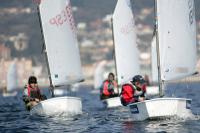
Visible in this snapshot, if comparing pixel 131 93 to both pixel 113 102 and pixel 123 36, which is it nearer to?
pixel 113 102

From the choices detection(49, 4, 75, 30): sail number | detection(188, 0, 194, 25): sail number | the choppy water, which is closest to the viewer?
the choppy water

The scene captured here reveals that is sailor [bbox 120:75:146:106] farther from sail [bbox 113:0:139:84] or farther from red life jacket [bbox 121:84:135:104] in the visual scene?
sail [bbox 113:0:139:84]

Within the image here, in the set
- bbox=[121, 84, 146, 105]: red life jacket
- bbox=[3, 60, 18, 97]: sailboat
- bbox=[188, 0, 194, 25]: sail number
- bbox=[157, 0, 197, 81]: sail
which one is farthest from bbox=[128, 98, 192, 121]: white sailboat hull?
bbox=[3, 60, 18, 97]: sailboat

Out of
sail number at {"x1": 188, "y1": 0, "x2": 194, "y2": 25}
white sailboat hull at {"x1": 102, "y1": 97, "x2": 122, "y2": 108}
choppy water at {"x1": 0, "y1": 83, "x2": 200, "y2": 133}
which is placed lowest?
choppy water at {"x1": 0, "y1": 83, "x2": 200, "y2": 133}

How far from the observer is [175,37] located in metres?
26.6

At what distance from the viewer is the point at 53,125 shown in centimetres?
2580

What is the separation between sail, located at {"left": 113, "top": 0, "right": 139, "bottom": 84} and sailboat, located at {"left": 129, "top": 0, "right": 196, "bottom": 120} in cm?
1469

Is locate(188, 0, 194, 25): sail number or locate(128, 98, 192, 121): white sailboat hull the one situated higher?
locate(188, 0, 194, 25): sail number

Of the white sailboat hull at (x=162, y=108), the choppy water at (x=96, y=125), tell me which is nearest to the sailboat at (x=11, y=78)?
the choppy water at (x=96, y=125)

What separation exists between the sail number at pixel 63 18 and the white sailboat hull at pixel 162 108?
7.03 m

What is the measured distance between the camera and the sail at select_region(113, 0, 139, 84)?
41.8 meters

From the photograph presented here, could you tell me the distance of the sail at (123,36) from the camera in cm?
4175

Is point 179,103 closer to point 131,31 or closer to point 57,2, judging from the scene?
point 57,2

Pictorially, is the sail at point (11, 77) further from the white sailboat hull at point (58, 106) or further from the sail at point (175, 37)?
the sail at point (175, 37)
